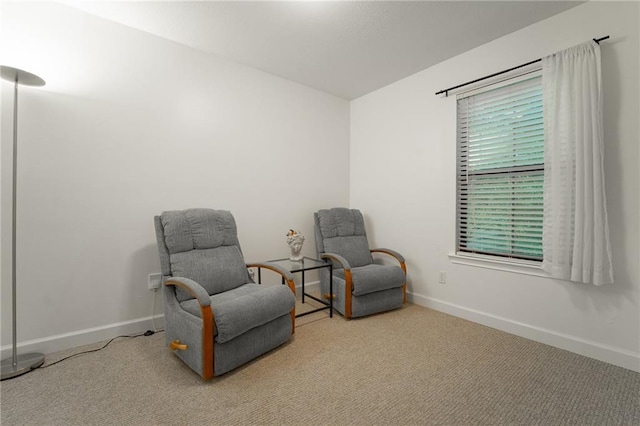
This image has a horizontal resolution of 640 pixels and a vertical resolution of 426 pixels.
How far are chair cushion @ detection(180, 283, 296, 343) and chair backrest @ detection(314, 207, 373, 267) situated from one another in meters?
1.09

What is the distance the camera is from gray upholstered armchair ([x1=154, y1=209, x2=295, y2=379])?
1.79 metres

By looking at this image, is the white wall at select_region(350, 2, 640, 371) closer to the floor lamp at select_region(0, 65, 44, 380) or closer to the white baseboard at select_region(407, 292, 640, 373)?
the white baseboard at select_region(407, 292, 640, 373)

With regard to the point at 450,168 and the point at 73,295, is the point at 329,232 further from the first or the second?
the point at 73,295

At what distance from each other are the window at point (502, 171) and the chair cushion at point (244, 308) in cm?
190

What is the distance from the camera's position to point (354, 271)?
2941 mm

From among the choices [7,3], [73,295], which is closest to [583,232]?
[73,295]

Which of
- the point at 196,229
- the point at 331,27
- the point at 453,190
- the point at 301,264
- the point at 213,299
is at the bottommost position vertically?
the point at 213,299

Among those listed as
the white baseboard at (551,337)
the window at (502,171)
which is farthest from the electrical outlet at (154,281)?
the window at (502,171)

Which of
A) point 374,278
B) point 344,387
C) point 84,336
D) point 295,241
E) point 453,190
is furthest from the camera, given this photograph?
point 295,241

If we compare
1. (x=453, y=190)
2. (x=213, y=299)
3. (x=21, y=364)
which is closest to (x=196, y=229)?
(x=213, y=299)

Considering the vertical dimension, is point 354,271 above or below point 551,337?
above

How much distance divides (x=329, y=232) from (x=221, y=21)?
2219mm

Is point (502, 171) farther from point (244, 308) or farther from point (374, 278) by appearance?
point (244, 308)

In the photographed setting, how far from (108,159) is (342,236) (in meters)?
2.36
